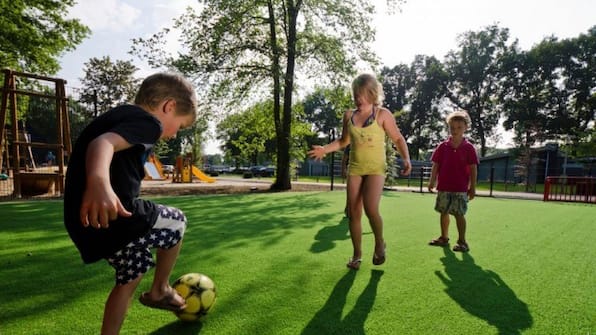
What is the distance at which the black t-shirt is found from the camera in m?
1.65

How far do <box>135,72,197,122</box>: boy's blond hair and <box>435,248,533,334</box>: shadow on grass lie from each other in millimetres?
2415

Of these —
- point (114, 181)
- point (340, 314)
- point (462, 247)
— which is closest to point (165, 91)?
point (114, 181)

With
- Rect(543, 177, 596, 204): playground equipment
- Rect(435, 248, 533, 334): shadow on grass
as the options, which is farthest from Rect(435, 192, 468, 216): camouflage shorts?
A: Rect(543, 177, 596, 204): playground equipment

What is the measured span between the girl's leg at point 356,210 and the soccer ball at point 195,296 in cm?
173

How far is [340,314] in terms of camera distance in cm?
233

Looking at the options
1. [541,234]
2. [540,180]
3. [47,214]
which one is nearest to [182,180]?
[47,214]

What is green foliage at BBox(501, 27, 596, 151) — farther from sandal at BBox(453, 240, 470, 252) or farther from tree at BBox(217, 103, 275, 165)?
sandal at BBox(453, 240, 470, 252)

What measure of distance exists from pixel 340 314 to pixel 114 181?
5.44ft

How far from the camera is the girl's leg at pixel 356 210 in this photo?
3598mm

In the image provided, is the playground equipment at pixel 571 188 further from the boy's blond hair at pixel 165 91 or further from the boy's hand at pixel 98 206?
the boy's hand at pixel 98 206

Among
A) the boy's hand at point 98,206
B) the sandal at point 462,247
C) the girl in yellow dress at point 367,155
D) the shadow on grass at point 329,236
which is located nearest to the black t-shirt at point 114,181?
the boy's hand at point 98,206

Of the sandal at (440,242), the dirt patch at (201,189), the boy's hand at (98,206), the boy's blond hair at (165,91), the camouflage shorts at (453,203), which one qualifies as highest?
the boy's blond hair at (165,91)

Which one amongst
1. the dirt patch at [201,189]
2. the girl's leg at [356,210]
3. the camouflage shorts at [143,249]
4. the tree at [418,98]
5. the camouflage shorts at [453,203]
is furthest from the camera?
the tree at [418,98]

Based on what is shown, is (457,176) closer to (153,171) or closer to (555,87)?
(153,171)
